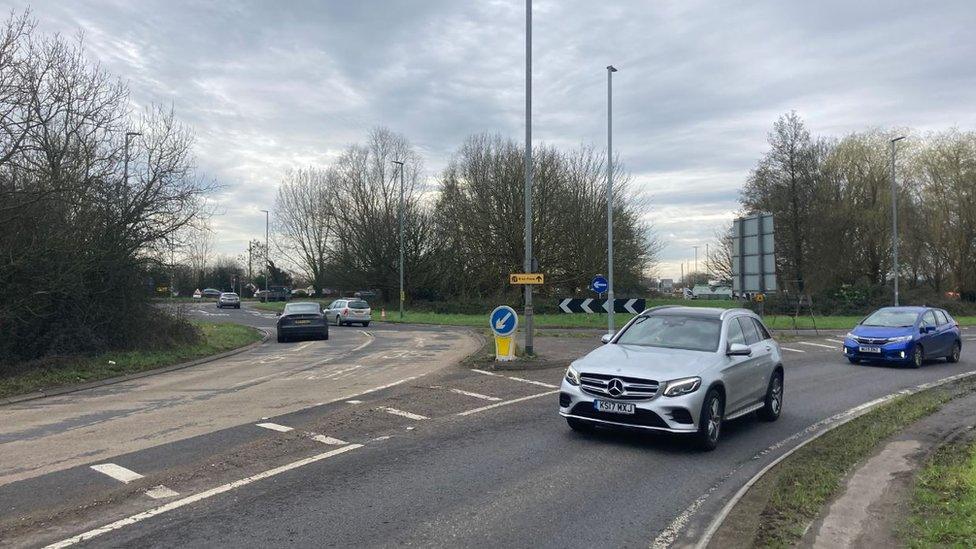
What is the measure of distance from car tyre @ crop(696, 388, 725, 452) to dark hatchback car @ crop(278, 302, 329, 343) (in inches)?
799

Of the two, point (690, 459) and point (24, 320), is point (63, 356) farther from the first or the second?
point (690, 459)

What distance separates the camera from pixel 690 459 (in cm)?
715

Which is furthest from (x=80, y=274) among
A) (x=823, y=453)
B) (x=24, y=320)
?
(x=823, y=453)

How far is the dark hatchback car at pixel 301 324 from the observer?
25.7 meters

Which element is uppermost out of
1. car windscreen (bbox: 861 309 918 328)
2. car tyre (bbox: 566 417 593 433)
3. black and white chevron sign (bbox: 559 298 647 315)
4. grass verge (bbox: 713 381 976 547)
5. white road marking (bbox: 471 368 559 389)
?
black and white chevron sign (bbox: 559 298 647 315)

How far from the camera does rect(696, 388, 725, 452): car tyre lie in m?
7.23

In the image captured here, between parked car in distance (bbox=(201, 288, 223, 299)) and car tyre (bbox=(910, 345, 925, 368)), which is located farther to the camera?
parked car in distance (bbox=(201, 288, 223, 299))

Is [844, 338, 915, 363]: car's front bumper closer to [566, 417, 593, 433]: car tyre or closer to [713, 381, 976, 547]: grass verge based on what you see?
[713, 381, 976, 547]: grass verge

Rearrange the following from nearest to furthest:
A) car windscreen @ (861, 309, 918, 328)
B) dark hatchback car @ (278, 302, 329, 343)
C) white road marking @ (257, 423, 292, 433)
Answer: white road marking @ (257, 423, 292, 433)
car windscreen @ (861, 309, 918, 328)
dark hatchback car @ (278, 302, 329, 343)

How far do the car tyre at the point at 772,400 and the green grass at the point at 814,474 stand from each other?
0.88m

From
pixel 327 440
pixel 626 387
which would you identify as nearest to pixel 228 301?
pixel 327 440

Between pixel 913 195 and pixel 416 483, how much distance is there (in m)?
50.0

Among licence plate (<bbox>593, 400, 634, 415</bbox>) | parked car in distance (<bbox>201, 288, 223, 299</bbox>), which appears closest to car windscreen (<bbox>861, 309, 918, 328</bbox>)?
licence plate (<bbox>593, 400, 634, 415</bbox>)

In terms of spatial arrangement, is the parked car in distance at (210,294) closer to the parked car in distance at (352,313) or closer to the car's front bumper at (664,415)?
the parked car in distance at (352,313)
